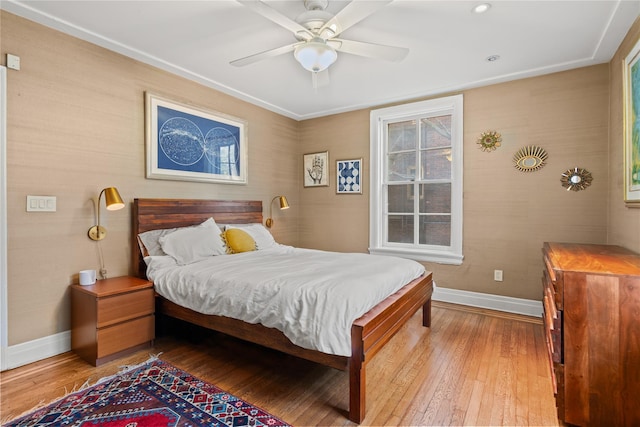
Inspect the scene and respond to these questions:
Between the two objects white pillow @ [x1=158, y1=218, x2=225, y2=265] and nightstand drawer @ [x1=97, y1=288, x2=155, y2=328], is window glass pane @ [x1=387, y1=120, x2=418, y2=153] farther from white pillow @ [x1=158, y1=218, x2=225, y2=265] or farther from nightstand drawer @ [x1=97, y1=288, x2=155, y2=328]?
nightstand drawer @ [x1=97, y1=288, x2=155, y2=328]

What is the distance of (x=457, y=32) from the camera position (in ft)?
8.34

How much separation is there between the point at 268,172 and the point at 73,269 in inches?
99.6

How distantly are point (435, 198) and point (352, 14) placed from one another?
2.64 meters

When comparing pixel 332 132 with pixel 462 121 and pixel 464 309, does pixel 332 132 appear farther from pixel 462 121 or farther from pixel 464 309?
pixel 464 309

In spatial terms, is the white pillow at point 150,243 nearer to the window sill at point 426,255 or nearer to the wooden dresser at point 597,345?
the window sill at point 426,255

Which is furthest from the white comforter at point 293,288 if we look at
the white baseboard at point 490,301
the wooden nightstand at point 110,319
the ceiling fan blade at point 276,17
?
the ceiling fan blade at point 276,17

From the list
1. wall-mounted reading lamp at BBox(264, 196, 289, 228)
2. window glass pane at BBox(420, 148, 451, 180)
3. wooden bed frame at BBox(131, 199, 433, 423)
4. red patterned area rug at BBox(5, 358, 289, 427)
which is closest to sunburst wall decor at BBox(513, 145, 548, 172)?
window glass pane at BBox(420, 148, 451, 180)

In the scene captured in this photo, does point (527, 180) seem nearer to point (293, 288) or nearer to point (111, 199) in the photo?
point (293, 288)

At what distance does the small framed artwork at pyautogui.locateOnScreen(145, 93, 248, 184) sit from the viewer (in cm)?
311

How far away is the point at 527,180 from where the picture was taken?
132 inches

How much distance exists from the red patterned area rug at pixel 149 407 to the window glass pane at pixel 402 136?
11.5 feet

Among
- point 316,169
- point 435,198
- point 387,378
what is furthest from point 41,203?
point 435,198

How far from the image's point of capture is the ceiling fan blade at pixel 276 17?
180cm

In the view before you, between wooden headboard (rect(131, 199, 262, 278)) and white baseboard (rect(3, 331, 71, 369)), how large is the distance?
0.71 metres
